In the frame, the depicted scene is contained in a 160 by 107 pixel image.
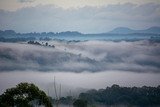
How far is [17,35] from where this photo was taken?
255 ft

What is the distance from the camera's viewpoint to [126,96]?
60625 mm

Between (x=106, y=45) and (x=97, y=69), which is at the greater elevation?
(x=106, y=45)

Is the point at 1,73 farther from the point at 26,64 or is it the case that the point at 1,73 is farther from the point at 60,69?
the point at 60,69

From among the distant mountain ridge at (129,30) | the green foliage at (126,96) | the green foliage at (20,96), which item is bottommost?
the green foliage at (126,96)

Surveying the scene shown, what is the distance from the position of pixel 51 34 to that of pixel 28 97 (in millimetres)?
66639

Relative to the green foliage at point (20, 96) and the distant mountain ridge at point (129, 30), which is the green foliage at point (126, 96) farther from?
the green foliage at point (20, 96)

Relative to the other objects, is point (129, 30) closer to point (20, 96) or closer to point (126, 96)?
point (126, 96)

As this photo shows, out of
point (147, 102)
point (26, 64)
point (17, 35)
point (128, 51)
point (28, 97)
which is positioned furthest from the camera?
point (128, 51)

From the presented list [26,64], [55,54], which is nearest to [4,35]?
[26,64]

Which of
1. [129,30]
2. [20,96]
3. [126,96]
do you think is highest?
[129,30]

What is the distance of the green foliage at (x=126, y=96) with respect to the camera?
59966mm

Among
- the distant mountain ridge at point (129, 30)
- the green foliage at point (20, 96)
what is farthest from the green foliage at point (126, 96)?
the green foliage at point (20, 96)

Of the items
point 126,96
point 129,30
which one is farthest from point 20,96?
point 129,30

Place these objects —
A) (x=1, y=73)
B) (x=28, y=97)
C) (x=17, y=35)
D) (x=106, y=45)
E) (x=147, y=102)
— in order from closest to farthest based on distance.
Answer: (x=28, y=97) < (x=147, y=102) < (x=1, y=73) < (x=17, y=35) < (x=106, y=45)
